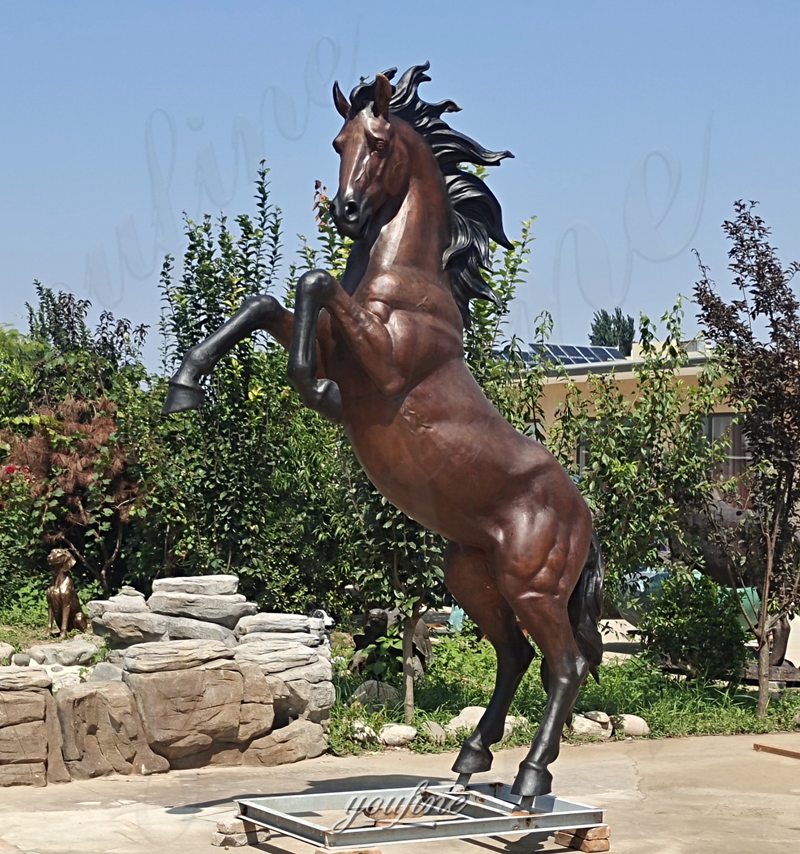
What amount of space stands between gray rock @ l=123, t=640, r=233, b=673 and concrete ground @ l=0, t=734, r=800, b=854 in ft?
1.95

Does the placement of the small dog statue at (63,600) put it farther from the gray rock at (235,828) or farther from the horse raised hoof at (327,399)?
the horse raised hoof at (327,399)

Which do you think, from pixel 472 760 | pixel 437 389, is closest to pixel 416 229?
pixel 437 389

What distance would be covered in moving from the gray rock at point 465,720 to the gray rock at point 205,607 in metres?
1.68

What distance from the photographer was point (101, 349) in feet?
43.4

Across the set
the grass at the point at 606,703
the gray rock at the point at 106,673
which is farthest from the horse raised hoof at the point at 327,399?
the gray rock at the point at 106,673

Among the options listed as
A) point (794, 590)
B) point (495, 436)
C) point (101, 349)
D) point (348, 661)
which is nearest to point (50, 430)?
point (101, 349)

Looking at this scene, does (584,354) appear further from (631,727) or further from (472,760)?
(472,760)

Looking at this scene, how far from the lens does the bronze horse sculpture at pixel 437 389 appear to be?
466cm

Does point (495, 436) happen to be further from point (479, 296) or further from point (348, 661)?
point (348, 661)

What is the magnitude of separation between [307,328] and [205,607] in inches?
178

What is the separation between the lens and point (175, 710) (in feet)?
22.0

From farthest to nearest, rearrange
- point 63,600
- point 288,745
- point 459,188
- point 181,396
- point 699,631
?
point 63,600, point 699,631, point 288,745, point 459,188, point 181,396

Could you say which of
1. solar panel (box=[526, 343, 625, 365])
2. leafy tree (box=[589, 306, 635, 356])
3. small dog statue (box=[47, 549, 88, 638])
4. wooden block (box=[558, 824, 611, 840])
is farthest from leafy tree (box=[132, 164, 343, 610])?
leafy tree (box=[589, 306, 635, 356])

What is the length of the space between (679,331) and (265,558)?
13.2ft
